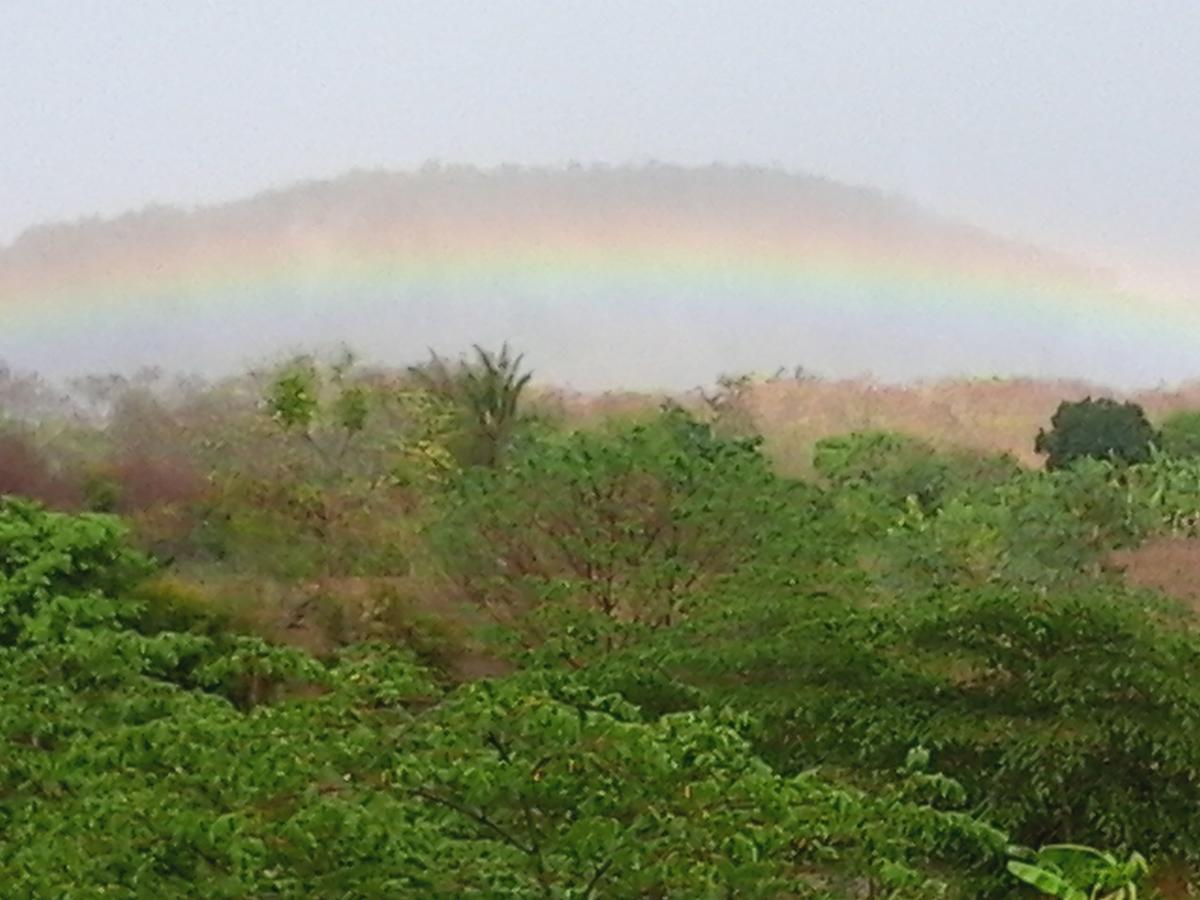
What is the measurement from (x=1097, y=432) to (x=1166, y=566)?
26.2ft

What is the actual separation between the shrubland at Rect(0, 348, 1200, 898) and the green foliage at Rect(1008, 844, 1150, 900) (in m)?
0.01

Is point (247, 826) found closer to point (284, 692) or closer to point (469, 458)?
point (284, 692)

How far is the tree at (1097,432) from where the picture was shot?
16625 millimetres

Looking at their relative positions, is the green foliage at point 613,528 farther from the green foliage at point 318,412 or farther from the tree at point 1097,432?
the tree at point 1097,432

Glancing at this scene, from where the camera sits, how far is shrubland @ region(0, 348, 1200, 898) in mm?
2764

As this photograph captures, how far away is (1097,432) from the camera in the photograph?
1684 centimetres

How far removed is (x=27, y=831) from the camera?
121 inches

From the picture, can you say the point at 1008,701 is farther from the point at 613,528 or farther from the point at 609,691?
the point at 613,528

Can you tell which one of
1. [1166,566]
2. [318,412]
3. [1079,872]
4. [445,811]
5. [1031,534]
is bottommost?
[1079,872]

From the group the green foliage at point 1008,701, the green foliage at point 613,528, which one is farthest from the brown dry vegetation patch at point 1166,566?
the green foliage at point 1008,701

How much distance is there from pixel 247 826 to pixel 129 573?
5211 mm

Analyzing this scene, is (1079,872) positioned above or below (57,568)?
below

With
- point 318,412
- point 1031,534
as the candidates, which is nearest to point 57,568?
point 1031,534

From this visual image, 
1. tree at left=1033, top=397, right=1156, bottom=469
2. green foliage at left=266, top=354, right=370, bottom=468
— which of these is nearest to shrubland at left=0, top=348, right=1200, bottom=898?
green foliage at left=266, top=354, right=370, bottom=468
